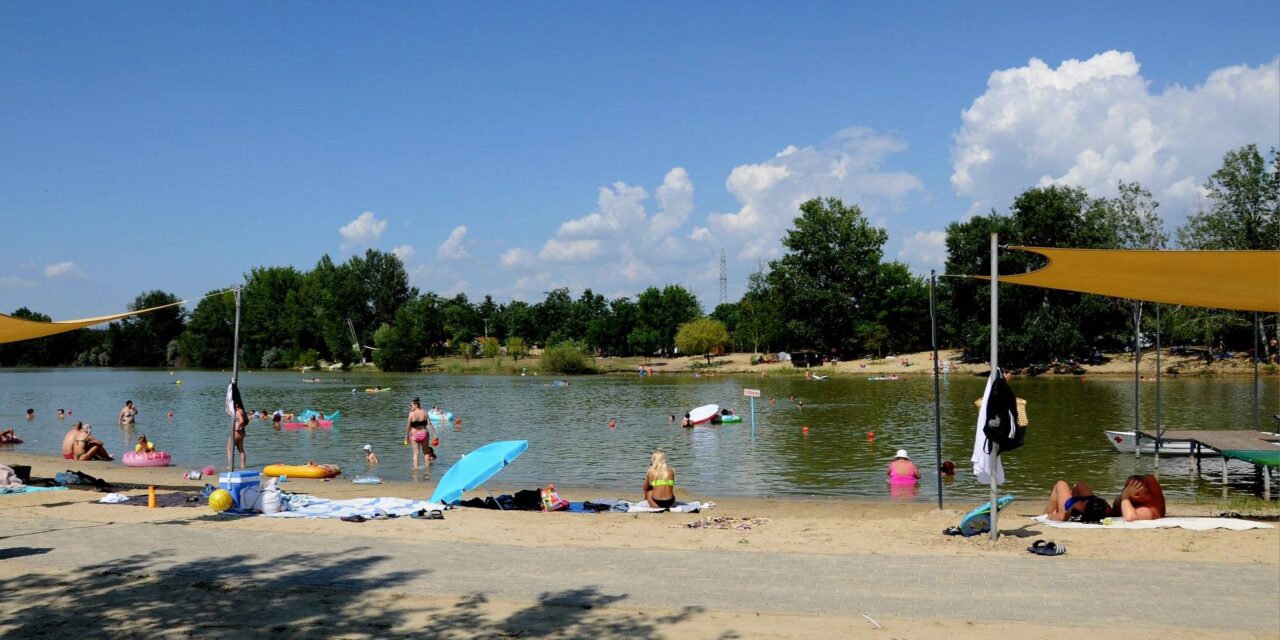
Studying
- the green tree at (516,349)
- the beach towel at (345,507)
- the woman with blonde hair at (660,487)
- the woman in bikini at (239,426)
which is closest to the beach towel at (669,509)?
the woman with blonde hair at (660,487)

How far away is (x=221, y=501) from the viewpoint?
42.0 feet

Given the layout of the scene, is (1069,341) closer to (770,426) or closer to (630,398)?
(630,398)

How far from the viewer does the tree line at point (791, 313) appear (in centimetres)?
5766

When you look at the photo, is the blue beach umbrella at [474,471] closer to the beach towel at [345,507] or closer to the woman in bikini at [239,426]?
the beach towel at [345,507]

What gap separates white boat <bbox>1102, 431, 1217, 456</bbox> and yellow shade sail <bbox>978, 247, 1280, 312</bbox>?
1040 cm

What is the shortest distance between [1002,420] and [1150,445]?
534 inches

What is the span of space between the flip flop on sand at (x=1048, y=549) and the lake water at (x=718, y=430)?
7.35 metres

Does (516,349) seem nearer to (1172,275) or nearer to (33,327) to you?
(33,327)

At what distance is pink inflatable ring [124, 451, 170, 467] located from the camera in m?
22.0

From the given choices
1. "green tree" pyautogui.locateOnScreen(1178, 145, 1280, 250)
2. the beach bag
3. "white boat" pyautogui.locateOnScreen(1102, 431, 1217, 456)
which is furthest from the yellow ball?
"green tree" pyautogui.locateOnScreen(1178, 145, 1280, 250)

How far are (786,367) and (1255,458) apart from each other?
62624mm

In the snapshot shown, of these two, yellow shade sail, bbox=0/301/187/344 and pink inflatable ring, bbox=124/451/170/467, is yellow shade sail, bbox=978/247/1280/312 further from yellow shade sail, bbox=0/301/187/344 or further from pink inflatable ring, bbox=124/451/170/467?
pink inflatable ring, bbox=124/451/170/467

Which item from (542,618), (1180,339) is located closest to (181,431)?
(542,618)

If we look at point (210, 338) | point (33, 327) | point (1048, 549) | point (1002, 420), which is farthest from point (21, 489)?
point (210, 338)
